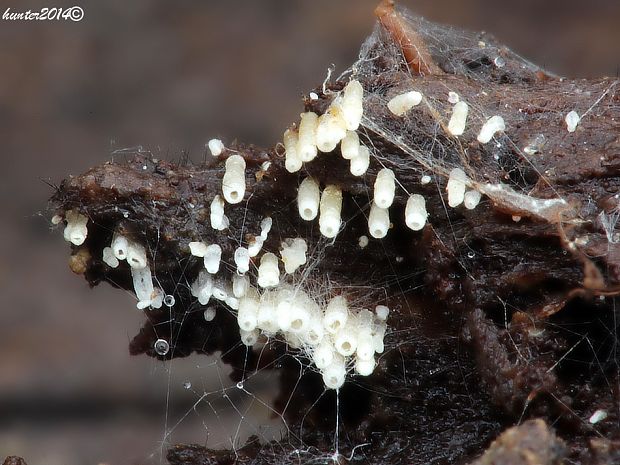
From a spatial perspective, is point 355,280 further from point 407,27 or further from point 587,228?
point 407,27

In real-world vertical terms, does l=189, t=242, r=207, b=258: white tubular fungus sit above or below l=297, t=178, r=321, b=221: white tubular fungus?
below

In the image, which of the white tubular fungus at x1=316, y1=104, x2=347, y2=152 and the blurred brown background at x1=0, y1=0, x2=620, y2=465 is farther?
the blurred brown background at x1=0, y1=0, x2=620, y2=465

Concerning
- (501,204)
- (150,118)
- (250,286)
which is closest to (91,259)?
(250,286)

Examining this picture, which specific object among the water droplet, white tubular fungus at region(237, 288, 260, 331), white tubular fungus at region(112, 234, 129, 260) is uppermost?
white tubular fungus at region(112, 234, 129, 260)

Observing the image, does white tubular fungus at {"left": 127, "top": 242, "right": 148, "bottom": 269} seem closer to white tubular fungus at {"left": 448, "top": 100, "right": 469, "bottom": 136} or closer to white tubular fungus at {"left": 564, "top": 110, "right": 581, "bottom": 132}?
white tubular fungus at {"left": 448, "top": 100, "right": 469, "bottom": 136}

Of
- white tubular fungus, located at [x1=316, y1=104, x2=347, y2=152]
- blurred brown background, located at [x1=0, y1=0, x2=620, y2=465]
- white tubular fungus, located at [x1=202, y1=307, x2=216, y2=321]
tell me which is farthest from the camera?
blurred brown background, located at [x1=0, y1=0, x2=620, y2=465]

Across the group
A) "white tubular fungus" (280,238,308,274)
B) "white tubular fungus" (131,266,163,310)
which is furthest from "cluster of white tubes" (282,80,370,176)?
"white tubular fungus" (131,266,163,310)

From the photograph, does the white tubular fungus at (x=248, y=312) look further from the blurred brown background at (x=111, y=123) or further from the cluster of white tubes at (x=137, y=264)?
the blurred brown background at (x=111, y=123)
